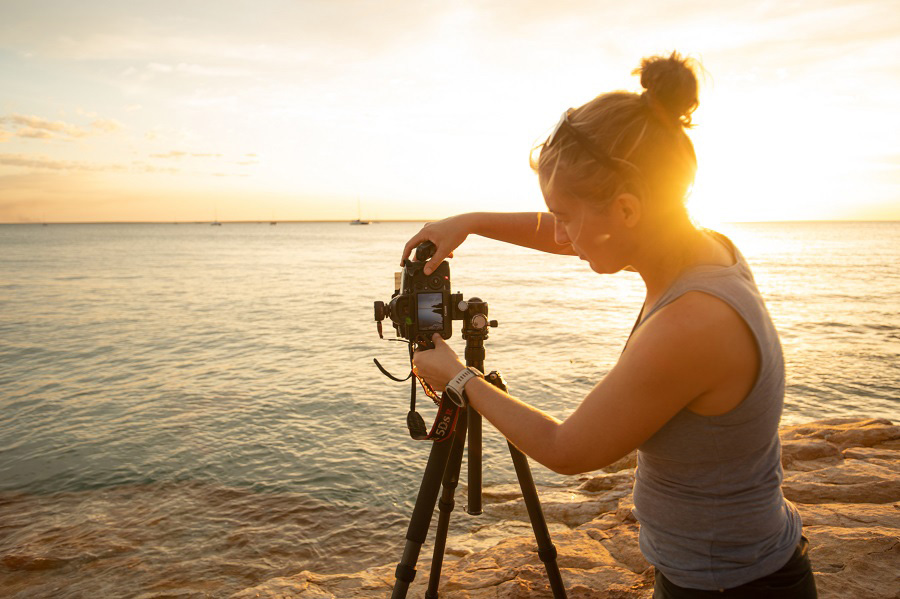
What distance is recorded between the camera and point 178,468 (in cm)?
677

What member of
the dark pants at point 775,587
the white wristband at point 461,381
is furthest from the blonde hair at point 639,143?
the dark pants at point 775,587

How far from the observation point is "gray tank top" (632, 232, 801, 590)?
1.18 m

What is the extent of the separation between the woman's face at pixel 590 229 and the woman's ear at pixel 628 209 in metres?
0.02

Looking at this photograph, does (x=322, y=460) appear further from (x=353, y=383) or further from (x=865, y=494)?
(x=865, y=494)

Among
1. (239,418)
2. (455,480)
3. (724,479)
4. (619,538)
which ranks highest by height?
(724,479)

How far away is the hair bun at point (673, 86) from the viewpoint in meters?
1.23

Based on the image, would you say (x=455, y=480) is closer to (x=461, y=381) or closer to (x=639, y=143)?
(x=461, y=381)

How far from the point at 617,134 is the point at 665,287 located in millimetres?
352

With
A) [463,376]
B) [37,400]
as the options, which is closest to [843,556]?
[463,376]

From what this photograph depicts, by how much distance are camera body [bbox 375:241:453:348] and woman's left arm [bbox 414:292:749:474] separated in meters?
0.99

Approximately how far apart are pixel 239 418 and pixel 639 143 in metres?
8.26

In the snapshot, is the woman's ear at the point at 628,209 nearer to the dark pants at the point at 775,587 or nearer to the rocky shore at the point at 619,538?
the dark pants at the point at 775,587

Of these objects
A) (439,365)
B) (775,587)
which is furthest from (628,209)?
(775,587)

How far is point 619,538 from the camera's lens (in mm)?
4062
